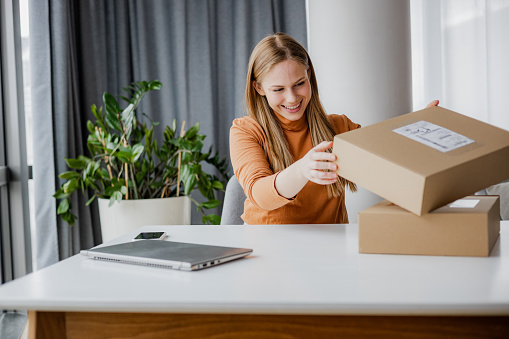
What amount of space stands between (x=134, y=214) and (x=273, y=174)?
1404 mm

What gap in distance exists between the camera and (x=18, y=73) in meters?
2.86

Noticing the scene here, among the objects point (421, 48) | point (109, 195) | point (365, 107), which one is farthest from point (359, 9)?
point (109, 195)

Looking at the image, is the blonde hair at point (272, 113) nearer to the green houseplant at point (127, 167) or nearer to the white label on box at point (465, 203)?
the white label on box at point (465, 203)

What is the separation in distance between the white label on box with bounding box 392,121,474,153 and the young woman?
488 millimetres

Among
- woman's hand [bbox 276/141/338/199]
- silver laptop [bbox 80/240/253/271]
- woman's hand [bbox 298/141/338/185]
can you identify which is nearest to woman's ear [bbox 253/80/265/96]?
woman's hand [bbox 276/141/338/199]

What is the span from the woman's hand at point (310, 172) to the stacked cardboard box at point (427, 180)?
2.7 inches

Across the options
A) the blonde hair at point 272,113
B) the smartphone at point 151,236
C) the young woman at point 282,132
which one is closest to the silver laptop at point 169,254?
the smartphone at point 151,236

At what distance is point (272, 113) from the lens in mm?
1714

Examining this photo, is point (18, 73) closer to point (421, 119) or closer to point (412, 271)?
point (421, 119)

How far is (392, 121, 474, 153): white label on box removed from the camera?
972 mm

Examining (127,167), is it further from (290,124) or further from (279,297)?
(279,297)

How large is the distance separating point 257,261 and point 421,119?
47cm

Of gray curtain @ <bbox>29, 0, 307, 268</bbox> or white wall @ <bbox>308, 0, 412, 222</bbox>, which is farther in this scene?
gray curtain @ <bbox>29, 0, 307, 268</bbox>

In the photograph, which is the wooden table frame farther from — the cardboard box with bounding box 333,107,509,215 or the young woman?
the young woman
